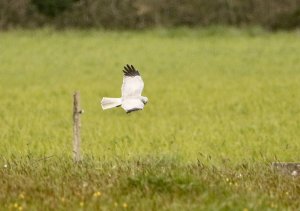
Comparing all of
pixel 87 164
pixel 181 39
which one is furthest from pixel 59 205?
pixel 181 39

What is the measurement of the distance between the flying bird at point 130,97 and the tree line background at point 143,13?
28736mm

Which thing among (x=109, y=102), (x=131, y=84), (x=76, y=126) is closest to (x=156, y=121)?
(x=76, y=126)

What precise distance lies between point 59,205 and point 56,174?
3.88ft

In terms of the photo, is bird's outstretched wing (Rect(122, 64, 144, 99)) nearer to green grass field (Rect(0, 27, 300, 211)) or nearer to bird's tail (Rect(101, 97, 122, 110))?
bird's tail (Rect(101, 97, 122, 110))

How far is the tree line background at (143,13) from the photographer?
38.3 meters

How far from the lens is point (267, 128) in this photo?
15.4 m

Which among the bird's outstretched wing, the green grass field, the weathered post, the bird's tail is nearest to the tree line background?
the green grass field

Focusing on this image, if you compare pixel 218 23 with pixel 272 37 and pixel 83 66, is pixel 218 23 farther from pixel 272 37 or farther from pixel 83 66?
pixel 83 66

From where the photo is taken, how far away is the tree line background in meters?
38.3

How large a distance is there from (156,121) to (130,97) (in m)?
7.37

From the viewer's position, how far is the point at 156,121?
16656 mm

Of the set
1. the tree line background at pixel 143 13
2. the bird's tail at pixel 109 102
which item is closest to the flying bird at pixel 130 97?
the bird's tail at pixel 109 102

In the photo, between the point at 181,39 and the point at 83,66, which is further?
the point at 181,39

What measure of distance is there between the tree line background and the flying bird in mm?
28736
